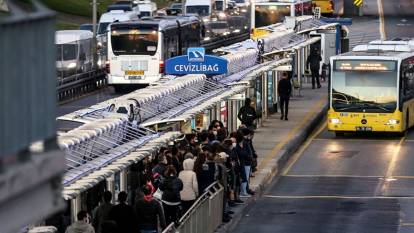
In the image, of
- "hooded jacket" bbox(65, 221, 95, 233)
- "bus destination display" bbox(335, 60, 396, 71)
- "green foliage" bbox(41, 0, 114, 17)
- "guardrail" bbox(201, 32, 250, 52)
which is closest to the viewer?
"hooded jacket" bbox(65, 221, 95, 233)

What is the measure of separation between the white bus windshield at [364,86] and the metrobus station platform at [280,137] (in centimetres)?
136

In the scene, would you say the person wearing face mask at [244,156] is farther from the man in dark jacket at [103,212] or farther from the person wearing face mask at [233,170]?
the man in dark jacket at [103,212]

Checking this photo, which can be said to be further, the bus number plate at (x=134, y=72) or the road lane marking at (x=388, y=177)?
the bus number plate at (x=134, y=72)

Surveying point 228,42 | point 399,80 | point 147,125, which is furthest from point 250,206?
point 228,42

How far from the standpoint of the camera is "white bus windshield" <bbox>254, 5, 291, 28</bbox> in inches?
2817

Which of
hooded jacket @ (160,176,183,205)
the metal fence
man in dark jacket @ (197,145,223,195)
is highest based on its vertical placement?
the metal fence

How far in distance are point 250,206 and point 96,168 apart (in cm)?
987

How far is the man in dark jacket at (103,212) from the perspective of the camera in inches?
640

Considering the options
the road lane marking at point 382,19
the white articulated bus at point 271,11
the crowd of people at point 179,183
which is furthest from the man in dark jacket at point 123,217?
the road lane marking at point 382,19

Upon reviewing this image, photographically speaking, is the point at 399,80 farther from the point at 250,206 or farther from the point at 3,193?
the point at 3,193

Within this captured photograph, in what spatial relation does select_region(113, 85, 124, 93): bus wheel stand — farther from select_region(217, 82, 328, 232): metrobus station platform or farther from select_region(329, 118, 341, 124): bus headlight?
select_region(329, 118, 341, 124): bus headlight

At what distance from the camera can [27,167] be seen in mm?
6414

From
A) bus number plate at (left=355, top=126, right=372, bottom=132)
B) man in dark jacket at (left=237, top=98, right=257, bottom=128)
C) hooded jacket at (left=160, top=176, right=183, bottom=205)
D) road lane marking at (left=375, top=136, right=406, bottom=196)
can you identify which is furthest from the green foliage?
hooded jacket at (left=160, top=176, right=183, bottom=205)

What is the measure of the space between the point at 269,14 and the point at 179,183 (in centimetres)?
5317
